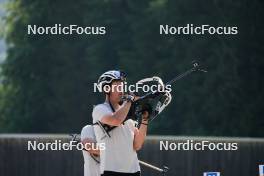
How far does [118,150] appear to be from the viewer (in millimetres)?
8164

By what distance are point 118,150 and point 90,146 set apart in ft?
4.92

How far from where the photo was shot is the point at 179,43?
41812 mm

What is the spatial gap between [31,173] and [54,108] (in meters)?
30.9

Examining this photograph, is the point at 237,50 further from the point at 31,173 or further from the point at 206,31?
the point at 31,173

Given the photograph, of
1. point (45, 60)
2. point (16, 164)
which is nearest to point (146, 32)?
point (45, 60)
